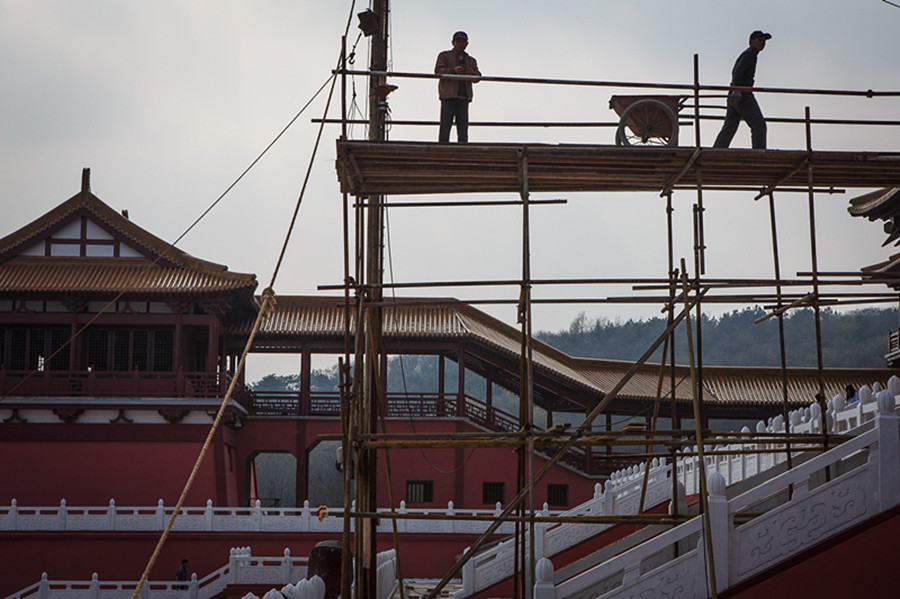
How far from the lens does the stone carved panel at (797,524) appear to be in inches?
316

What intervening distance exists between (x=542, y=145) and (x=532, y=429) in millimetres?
2617

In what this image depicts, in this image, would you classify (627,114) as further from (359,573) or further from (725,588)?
(359,573)

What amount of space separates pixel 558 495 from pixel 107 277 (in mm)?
12587

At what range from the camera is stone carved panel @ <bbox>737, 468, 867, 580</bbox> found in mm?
8039

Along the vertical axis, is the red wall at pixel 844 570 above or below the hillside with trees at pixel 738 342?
below

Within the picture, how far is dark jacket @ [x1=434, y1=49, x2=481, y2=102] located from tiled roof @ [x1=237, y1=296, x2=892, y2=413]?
14.7m

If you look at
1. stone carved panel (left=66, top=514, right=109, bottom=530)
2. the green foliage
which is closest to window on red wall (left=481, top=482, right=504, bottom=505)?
stone carved panel (left=66, top=514, right=109, bottom=530)

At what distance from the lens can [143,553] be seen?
2177 cm

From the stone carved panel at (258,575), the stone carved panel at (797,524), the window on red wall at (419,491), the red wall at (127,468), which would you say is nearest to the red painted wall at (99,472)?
the red wall at (127,468)

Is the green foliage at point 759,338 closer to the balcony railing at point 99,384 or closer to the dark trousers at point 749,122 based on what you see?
the balcony railing at point 99,384

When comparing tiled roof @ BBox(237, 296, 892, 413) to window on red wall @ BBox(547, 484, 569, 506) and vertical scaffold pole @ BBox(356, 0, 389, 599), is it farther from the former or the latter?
vertical scaffold pole @ BBox(356, 0, 389, 599)

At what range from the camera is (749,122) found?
34.6 ft

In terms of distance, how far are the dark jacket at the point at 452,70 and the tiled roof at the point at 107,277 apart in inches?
599

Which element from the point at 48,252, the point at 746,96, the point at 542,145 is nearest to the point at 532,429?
the point at 542,145
